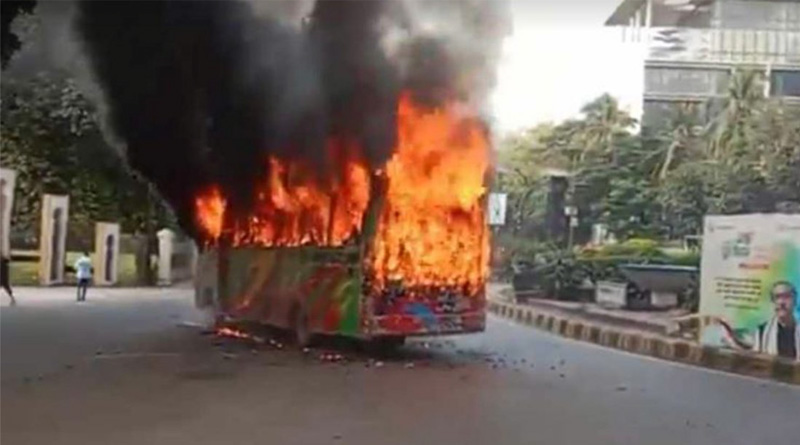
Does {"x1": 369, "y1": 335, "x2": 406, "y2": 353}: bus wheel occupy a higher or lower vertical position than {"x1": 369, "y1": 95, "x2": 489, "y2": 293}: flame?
lower

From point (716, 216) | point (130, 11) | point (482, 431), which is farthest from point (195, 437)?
point (716, 216)

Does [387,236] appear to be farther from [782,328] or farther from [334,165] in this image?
[782,328]

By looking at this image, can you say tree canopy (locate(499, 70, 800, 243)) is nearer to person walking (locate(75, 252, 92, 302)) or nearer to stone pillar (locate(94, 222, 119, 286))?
stone pillar (locate(94, 222, 119, 286))

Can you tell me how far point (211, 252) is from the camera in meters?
6.74

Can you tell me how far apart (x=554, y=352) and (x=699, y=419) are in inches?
81.7

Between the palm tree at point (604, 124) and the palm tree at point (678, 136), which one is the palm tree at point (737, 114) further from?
the palm tree at point (604, 124)

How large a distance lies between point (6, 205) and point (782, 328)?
4.41m

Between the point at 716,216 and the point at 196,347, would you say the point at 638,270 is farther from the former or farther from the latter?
the point at 196,347

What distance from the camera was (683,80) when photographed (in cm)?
592

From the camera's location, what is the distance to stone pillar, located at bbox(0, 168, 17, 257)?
430cm

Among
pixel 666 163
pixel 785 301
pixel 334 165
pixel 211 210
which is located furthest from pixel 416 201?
pixel 785 301

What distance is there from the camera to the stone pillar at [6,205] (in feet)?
14.1

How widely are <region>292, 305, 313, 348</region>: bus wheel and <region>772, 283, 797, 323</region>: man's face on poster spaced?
2744 mm

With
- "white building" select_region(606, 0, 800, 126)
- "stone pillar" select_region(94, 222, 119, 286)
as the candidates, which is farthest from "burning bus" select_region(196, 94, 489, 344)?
"white building" select_region(606, 0, 800, 126)
